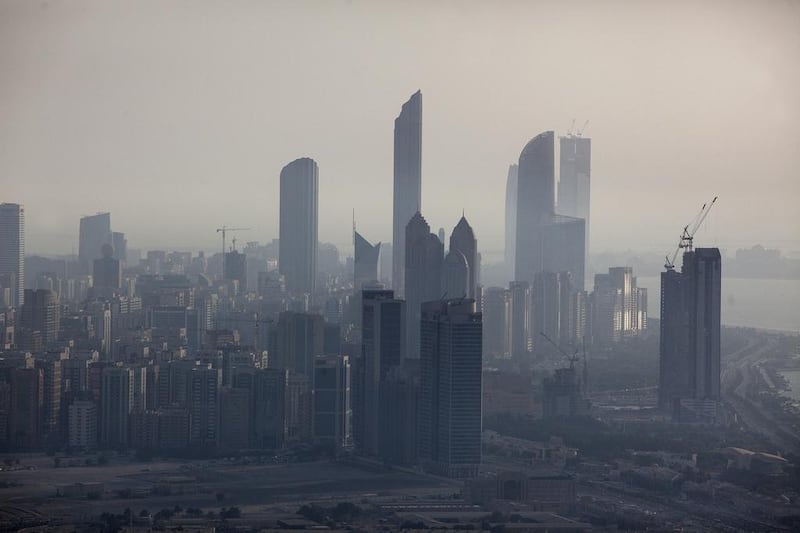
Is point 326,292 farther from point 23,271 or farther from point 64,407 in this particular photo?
point 64,407

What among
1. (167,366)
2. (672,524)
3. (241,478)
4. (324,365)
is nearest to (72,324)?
(167,366)

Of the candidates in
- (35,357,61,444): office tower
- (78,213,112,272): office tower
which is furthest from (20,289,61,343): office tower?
(35,357,61,444): office tower

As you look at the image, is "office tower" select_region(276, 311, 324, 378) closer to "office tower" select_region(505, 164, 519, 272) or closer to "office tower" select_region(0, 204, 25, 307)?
"office tower" select_region(0, 204, 25, 307)

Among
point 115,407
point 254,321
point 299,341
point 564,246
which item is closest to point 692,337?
point 299,341

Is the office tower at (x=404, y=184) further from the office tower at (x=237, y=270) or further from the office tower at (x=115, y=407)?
the office tower at (x=115, y=407)

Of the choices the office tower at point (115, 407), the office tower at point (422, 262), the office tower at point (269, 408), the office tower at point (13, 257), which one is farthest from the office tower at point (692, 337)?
the office tower at point (13, 257)

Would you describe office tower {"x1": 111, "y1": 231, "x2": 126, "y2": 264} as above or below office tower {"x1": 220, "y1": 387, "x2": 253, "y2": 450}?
above

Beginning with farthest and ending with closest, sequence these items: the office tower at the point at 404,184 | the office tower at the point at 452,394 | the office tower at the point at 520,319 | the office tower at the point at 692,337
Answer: the office tower at the point at 520,319
the office tower at the point at 404,184
the office tower at the point at 692,337
the office tower at the point at 452,394
